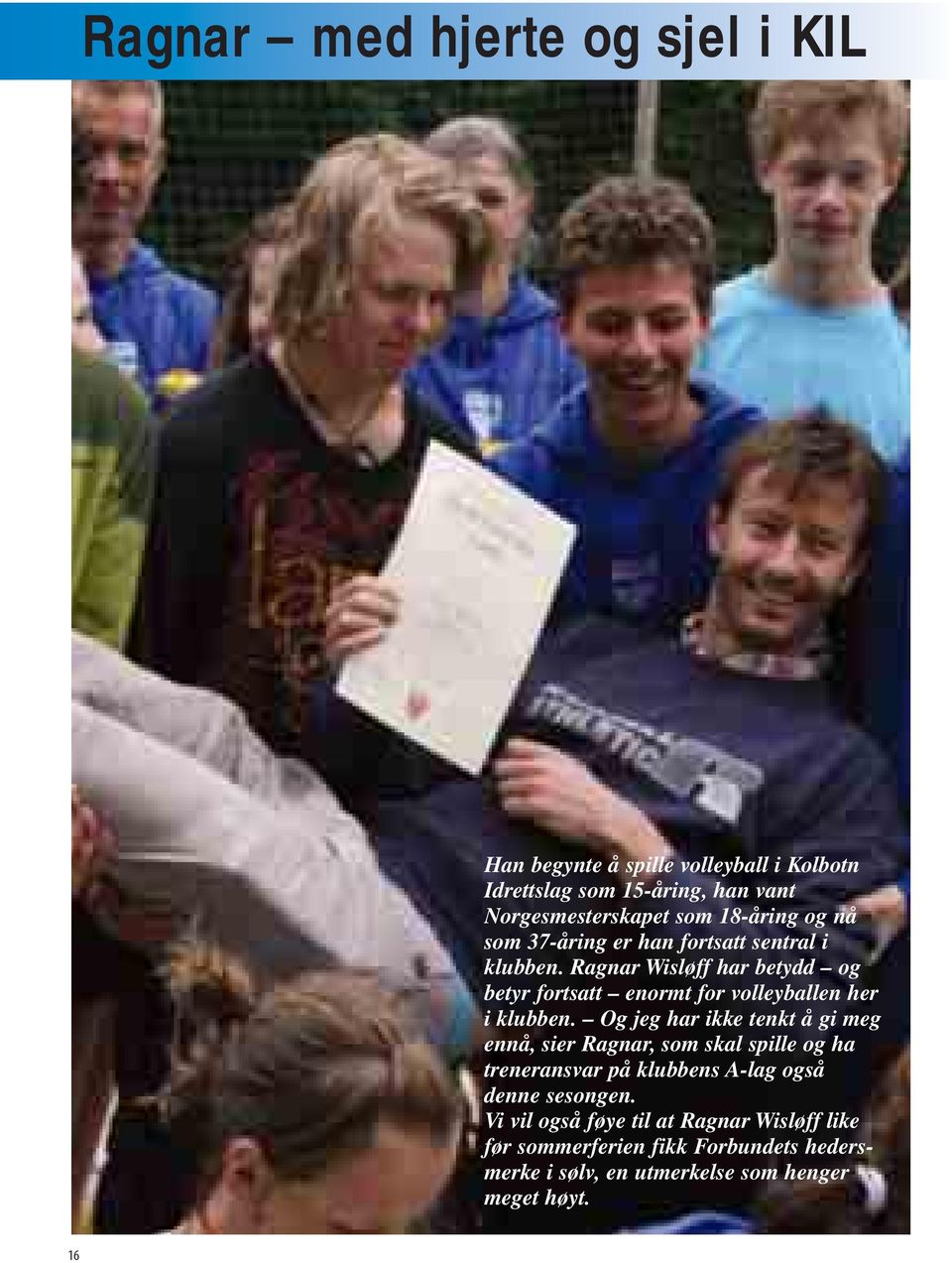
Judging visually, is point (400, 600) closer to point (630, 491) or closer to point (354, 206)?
point (630, 491)

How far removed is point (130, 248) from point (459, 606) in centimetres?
55

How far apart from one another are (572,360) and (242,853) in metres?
0.67

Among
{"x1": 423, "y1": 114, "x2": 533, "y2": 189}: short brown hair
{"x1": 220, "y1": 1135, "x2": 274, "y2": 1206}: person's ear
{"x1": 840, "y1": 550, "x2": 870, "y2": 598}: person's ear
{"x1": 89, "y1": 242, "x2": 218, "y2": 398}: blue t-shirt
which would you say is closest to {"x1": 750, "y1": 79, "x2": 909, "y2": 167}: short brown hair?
{"x1": 423, "y1": 114, "x2": 533, "y2": 189}: short brown hair

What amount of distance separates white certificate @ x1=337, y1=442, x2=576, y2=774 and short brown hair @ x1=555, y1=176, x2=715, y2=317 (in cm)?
27

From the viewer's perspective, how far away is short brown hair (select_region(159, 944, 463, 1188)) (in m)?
3.28

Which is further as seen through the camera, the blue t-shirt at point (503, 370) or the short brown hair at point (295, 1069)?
the blue t-shirt at point (503, 370)

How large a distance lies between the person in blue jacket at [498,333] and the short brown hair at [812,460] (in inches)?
8.4

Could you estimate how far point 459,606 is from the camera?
3.43 m

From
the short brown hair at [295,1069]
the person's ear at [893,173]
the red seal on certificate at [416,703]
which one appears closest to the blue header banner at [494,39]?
the person's ear at [893,173]

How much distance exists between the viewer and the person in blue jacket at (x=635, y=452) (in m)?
3.42

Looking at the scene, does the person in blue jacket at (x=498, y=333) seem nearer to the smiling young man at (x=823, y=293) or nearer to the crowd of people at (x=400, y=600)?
the crowd of people at (x=400, y=600)

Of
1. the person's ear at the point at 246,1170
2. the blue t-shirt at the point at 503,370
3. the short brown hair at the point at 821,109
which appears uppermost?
the short brown hair at the point at 821,109

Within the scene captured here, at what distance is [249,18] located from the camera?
337cm
